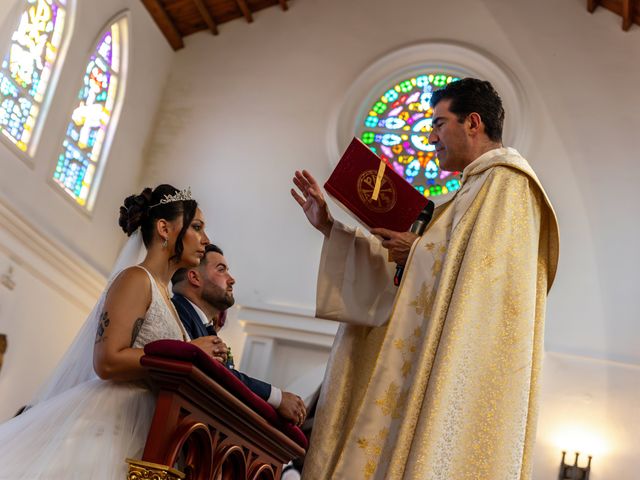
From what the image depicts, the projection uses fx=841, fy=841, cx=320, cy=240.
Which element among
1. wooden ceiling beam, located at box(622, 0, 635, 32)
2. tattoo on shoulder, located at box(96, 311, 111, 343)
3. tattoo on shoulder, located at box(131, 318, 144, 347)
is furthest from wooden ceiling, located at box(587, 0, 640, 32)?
tattoo on shoulder, located at box(96, 311, 111, 343)

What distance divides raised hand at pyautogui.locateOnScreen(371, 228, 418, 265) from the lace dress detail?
82 centimetres

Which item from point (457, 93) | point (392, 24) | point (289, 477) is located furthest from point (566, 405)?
point (457, 93)

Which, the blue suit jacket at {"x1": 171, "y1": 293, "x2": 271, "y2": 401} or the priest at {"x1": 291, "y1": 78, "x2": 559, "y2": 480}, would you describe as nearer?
the priest at {"x1": 291, "y1": 78, "x2": 559, "y2": 480}

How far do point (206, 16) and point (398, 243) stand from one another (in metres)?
7.96

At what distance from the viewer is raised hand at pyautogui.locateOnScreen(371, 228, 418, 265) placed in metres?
2.87

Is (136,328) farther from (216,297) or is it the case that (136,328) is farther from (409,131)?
(409,131)

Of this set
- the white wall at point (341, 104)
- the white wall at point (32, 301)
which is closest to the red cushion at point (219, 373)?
the white wall at point (32, 301)

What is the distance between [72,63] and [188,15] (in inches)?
85.2

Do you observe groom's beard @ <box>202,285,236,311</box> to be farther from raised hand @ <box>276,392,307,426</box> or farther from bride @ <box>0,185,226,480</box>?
raised hand @ <box>276,392,307,426</box>

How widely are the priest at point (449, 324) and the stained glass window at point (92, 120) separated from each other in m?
6.12

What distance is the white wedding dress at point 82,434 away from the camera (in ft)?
7.91

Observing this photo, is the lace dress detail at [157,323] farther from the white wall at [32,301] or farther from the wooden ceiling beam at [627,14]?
the wooden ceiling beam at [627,14]

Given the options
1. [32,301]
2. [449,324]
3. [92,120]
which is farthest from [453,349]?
[92,120]

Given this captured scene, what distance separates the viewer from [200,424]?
2.31 metres
